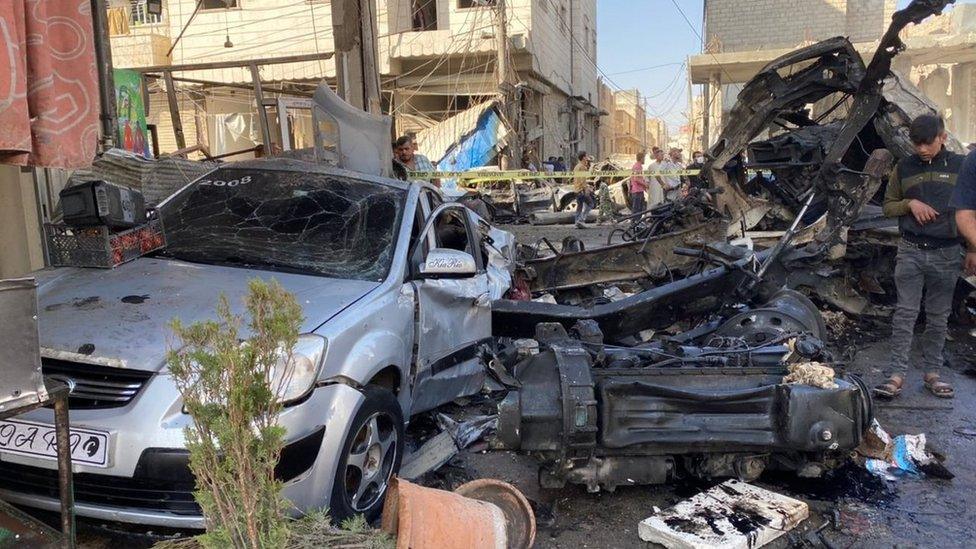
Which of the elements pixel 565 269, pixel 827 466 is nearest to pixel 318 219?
pixel 827 466

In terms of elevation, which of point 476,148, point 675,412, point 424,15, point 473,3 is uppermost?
point 424,15

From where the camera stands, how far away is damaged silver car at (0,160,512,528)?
2529 millimetres

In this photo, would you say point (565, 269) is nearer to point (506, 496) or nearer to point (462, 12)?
point (506, 496)

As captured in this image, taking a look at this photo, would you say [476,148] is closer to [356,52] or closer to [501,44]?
[501,44]

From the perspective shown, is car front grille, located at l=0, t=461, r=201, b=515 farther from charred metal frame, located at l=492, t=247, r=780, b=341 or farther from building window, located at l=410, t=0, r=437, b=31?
building window, located at l=410, t=0, r=437, b=31

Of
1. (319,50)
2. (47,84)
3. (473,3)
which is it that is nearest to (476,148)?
(473,3)

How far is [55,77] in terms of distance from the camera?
119 inches

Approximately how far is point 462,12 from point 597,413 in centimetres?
1794

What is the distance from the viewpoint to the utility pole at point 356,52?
8328mm

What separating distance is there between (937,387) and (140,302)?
17.5 feet

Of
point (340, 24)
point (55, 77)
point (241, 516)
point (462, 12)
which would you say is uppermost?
point (462, 12)

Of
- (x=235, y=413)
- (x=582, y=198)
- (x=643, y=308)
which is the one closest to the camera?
(x=235, y=413)

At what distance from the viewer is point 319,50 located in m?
18.6

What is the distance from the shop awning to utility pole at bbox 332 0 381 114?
538cm
